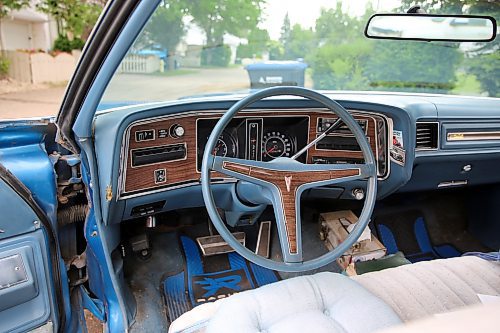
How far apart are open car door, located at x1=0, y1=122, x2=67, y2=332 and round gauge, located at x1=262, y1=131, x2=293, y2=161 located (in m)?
1.04

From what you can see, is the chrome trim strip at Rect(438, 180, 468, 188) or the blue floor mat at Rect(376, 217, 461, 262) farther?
the blue floor mat at Rect(376, 217, 461, 262)

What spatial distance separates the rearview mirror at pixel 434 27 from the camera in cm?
199

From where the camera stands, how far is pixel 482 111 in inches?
92.1

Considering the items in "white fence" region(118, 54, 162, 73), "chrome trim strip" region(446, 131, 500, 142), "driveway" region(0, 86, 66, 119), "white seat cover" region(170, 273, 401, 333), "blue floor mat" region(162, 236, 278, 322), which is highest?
"white fence" region(118, 54, 162, 73)

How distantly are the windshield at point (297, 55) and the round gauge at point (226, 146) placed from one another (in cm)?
26

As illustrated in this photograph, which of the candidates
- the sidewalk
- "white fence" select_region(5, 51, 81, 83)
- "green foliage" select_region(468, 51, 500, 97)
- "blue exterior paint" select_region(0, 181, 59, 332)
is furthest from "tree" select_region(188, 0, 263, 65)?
"white fence" select_region(5, 51, 81, 83)

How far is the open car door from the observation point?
160 cm

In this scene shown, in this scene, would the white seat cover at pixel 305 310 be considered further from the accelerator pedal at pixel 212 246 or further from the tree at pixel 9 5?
the tree at pixel 9 5

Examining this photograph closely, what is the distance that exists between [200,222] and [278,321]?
1653mm

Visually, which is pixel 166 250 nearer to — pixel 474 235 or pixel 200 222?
pixel 200 222

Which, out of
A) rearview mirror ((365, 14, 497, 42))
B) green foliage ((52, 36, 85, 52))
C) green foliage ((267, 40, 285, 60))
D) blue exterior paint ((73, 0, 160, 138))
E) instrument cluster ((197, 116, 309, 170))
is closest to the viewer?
blue exterior paint ((73, 0, 160, 138))

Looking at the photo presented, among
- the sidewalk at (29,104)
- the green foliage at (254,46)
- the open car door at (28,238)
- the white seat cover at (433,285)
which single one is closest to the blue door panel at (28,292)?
the open car door at (28,238)

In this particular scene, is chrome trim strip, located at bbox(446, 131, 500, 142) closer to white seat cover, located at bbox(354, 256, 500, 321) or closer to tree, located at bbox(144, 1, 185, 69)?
white seat cover, located at bbox(354, 256, 500, 321)

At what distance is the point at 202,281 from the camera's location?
8.14 ft
